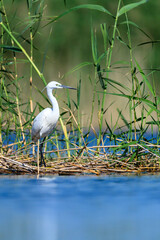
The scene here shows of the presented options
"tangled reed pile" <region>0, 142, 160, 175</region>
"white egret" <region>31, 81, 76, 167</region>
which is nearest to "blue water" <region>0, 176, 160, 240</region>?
"tangled reed pile" <region>0, 142, 160, 175</region>

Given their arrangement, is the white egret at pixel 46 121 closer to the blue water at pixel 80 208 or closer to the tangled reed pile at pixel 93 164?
the tangled reed pile at pixel 93 164

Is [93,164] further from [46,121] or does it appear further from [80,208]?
[80,208]

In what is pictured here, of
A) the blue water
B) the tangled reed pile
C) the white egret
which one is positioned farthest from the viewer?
the white egret

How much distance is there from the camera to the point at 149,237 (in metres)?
3.50

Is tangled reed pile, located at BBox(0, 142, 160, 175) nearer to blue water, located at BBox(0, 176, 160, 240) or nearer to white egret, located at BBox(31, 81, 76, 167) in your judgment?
blue water, located at BBox(0, 176, 160, 240)

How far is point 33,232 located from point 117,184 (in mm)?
1705

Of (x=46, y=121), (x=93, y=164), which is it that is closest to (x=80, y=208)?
(x=93, y=164)

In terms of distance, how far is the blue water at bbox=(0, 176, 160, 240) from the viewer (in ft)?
11.9

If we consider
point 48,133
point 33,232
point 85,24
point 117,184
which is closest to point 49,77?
point 85,24

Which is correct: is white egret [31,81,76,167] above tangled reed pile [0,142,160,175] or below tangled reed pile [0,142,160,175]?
above

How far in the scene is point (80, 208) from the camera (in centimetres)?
429

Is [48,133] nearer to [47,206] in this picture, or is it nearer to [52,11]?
[47,206]

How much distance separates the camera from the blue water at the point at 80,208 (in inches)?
142

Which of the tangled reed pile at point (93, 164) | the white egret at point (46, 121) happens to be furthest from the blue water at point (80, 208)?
the white egret at point (46, 121)
